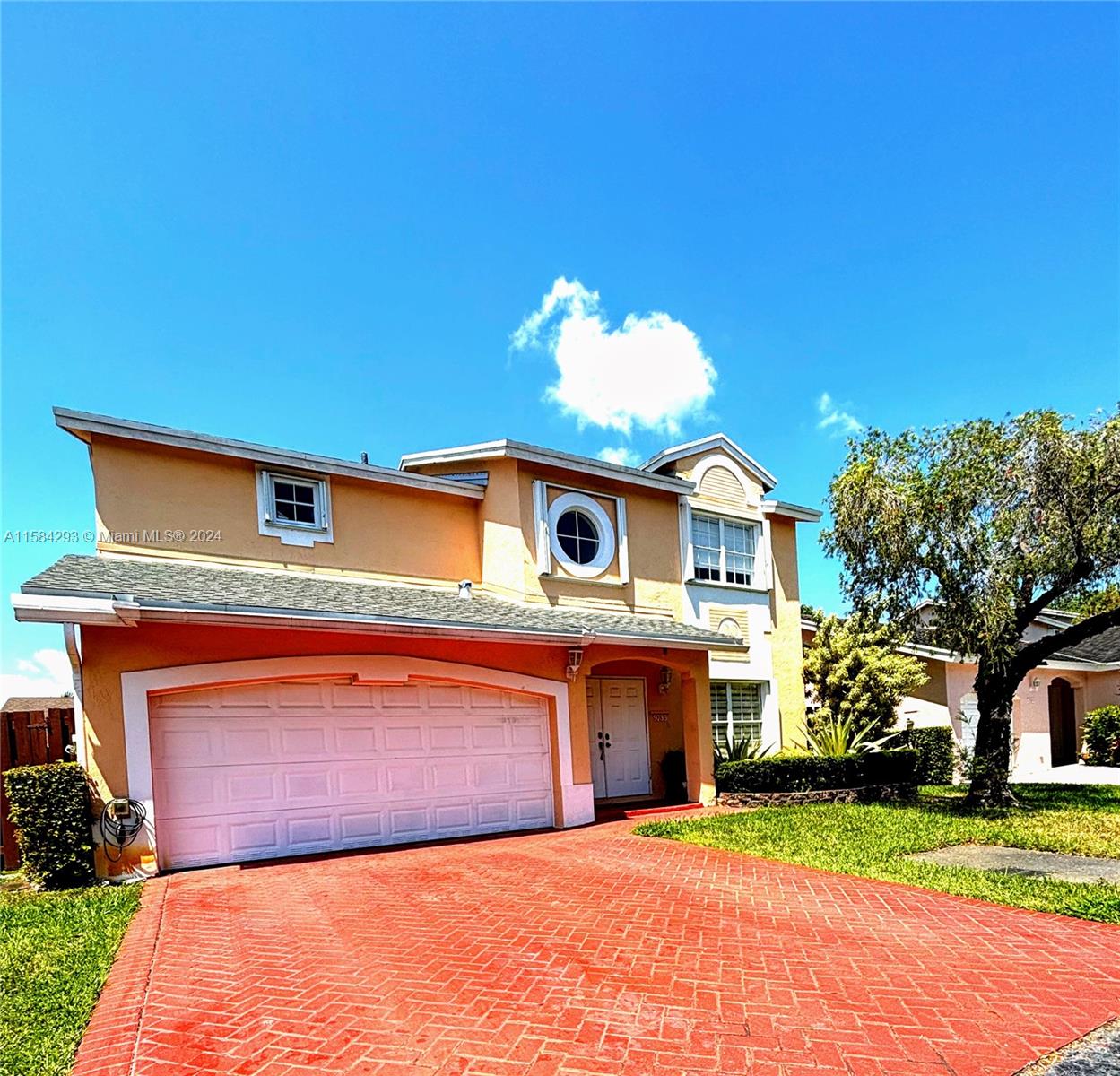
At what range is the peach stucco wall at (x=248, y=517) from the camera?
1111cm

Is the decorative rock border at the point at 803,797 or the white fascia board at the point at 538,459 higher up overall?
the white fascia board at the point at 538,459

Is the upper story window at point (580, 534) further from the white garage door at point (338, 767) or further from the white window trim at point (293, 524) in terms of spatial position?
the white window trim at point (293, 524)

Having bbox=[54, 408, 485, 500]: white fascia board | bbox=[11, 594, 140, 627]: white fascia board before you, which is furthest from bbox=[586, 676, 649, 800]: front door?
bbox=[11, 594, 140, 627]: white fascia board

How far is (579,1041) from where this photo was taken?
3.88 meters

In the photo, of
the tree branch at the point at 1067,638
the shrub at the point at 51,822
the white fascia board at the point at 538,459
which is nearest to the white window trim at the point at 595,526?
the white fascia board at the point at 538,459

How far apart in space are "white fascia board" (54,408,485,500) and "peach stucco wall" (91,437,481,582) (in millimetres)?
205

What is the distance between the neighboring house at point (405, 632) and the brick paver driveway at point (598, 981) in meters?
2.03

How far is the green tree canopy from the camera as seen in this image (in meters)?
16.9

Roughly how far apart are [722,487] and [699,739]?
625cm

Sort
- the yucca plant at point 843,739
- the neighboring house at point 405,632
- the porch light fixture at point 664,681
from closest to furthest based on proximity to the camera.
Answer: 1. the neighboring house at point 405,632
2. the yucca plant at point 843,739
3. the porch light fixture at point 664,681

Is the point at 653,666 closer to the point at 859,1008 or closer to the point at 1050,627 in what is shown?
the point at 859,1008

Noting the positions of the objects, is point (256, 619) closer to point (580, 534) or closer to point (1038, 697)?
point (580, 534)

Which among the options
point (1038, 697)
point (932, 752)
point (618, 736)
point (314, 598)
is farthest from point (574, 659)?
point (1038, 697)

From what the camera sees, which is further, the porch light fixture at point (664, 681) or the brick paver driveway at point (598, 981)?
the porch light fixture at point (664, 681)
